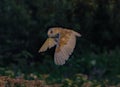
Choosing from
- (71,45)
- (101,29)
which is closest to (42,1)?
(101,29)

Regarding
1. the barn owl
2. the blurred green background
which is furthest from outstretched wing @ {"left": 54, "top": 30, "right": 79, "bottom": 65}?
the blurred green background

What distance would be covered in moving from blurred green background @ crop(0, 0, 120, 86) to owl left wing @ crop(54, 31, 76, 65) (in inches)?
117

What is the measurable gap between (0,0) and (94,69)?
1710 millimetres

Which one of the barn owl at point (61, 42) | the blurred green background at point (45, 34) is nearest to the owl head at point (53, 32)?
the barn owl at point (61, 42)

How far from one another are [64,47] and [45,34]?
371cm

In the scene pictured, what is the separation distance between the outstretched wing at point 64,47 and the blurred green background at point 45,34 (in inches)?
117

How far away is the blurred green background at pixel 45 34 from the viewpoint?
331 inches

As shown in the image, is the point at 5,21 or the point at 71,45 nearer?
the point at 71,45

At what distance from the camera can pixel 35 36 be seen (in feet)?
29.0

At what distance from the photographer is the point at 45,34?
864 cm

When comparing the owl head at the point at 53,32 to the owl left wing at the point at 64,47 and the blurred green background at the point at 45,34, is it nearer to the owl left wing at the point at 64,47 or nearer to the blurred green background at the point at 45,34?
the owl left wing at the point at 64,47

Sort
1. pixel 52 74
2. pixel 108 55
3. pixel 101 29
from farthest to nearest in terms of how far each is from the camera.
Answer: pixel 101 29, pixel 108 55, pixel 52 74

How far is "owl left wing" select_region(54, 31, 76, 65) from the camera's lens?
15.8 ft

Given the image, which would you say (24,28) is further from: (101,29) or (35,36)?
(101,29)
